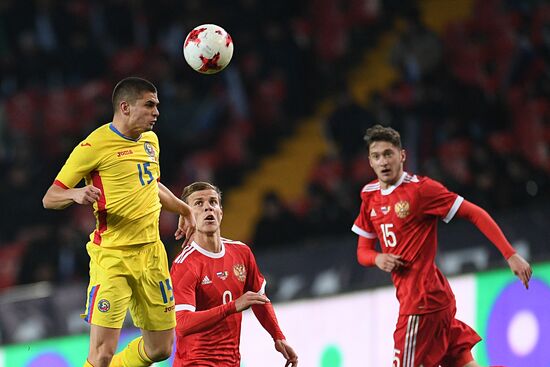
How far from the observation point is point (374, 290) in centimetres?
828

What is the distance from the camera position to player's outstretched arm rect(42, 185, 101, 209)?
5.93 m

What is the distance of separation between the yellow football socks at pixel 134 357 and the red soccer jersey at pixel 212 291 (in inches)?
8.3

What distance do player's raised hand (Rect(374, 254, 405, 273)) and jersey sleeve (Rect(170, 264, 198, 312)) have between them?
3.38ft

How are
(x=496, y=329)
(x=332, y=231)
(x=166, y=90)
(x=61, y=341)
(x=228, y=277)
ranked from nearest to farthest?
(x=228, y=277), (x=496, y=329), (x=61, y=341), (x=332, y=231), (x=166, y=90)

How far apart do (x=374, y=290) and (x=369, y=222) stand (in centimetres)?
139

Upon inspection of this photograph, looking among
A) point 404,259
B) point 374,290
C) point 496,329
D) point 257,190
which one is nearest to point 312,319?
point 374,290

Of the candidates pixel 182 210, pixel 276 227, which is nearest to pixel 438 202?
pixel 182 210

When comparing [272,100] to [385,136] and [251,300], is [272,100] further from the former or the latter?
[251,300]

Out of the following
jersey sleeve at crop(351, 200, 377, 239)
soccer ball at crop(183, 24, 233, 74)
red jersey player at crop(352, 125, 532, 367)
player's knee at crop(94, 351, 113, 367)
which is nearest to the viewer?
player's knee at crop(94, 351, 113, 367)

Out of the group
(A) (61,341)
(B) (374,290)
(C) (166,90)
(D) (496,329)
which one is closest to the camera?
(D) (496,329)

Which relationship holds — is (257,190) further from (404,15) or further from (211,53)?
(211,53)

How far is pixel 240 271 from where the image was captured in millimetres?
6652

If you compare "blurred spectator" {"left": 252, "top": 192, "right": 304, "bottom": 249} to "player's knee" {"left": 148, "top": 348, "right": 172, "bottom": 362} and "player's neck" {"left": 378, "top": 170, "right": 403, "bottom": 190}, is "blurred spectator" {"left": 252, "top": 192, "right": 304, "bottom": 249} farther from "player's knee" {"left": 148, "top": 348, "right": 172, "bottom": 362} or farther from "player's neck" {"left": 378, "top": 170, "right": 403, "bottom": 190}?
"player's knee" {"left": 148, "top": 348, "right": 172, "bottom": 362}

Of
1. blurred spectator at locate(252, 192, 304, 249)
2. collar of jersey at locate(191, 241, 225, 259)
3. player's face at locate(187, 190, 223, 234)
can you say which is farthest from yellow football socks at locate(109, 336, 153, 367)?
blurred spectator at locate(252, 192, 304, 249)
